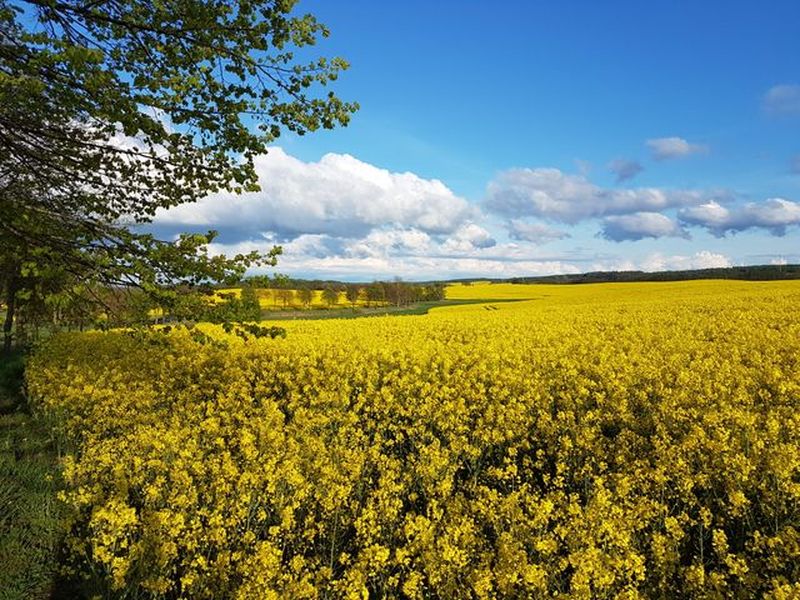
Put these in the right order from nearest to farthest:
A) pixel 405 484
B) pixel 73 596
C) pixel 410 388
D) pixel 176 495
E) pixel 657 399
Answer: pixel 73 596 < pixel 176 495 < pixel 405 484 < pixel 657 399 < pixel 410 388

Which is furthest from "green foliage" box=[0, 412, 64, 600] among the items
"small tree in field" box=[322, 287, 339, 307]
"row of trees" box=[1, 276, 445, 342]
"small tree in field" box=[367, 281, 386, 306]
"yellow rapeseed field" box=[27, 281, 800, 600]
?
"small tree in field" box=[367, 281, 386, 306]

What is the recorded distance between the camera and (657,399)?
11039 millimetres

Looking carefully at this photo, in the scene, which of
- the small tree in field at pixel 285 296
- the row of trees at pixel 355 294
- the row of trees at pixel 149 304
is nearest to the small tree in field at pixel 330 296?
the row of trees at pixel 355 294

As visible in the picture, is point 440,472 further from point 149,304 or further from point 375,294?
point 375,294

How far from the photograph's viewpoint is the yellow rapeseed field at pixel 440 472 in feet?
17.1

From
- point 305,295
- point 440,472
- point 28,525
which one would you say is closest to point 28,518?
point 28,525

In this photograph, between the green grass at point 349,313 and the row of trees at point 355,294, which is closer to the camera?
the green grass at point 349,313

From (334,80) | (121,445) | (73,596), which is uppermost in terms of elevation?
(334,80)

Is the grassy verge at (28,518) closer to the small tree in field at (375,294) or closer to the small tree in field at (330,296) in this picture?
the small tree in field at (330,296)

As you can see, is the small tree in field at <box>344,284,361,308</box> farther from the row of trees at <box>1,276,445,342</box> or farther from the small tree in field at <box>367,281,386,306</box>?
the row of trees at <box>1,276,445,342</box>

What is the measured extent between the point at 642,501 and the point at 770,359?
996 centimetres

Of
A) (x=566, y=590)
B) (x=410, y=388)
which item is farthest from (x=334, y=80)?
(x=410, y=388)

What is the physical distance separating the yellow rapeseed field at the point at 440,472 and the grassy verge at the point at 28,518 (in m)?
0.40

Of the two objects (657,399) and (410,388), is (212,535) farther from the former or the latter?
(657,399)
